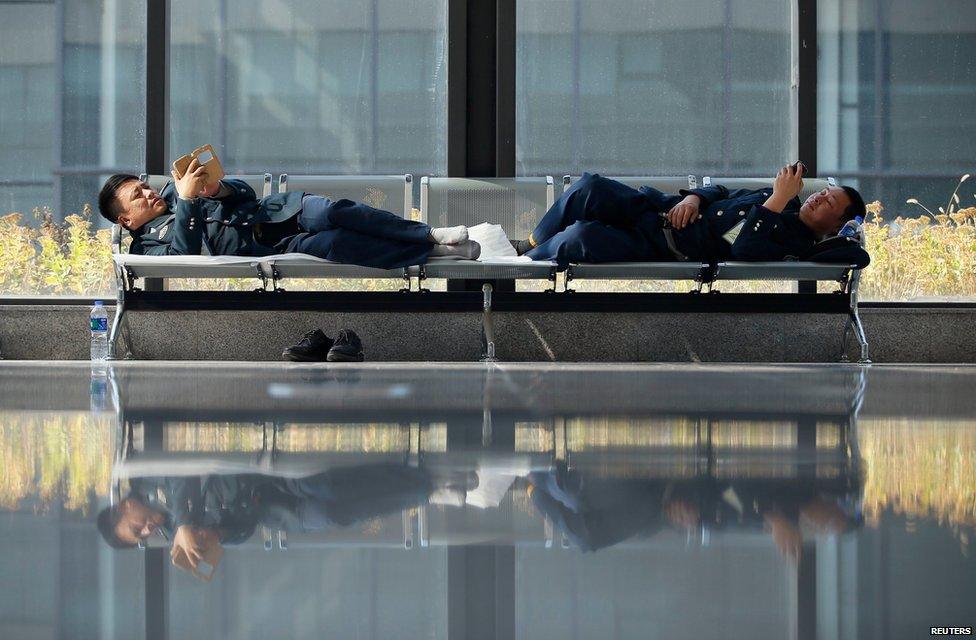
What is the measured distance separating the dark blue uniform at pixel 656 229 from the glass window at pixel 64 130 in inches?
99.4

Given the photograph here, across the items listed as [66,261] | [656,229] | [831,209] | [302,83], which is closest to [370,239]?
[656,229]

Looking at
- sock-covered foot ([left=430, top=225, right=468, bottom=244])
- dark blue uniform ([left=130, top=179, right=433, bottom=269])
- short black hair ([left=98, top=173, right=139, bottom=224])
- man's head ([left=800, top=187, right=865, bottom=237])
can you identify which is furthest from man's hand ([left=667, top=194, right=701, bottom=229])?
short black hair ([left=98, top=173, right=139, bottom=224])

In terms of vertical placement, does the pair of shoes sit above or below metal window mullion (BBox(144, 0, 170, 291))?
below

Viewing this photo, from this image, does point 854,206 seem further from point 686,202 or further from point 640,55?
point 640,55

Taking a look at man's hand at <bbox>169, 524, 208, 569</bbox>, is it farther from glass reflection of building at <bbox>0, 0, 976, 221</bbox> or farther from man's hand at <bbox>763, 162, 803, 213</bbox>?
glass reflection of building at <bbox>0, 0, 976, 221</bbox>

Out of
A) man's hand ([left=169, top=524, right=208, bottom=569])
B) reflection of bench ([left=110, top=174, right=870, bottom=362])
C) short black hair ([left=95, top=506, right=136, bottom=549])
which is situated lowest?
short black hair ([left=95, top=506, right=136, bottom=549])

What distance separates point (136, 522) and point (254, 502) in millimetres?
119

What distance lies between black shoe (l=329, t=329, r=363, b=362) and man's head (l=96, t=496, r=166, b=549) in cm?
345

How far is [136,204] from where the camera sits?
4586mm

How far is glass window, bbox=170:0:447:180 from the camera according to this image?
5.62 m

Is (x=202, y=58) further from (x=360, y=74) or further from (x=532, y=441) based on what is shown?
(x=532, y=441)

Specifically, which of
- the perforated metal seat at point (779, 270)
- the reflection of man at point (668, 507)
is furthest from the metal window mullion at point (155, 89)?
the reflection of man at point (668, 507)

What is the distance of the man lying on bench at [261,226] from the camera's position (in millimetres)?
4434

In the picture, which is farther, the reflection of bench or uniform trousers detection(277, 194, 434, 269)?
the reflection of bench
